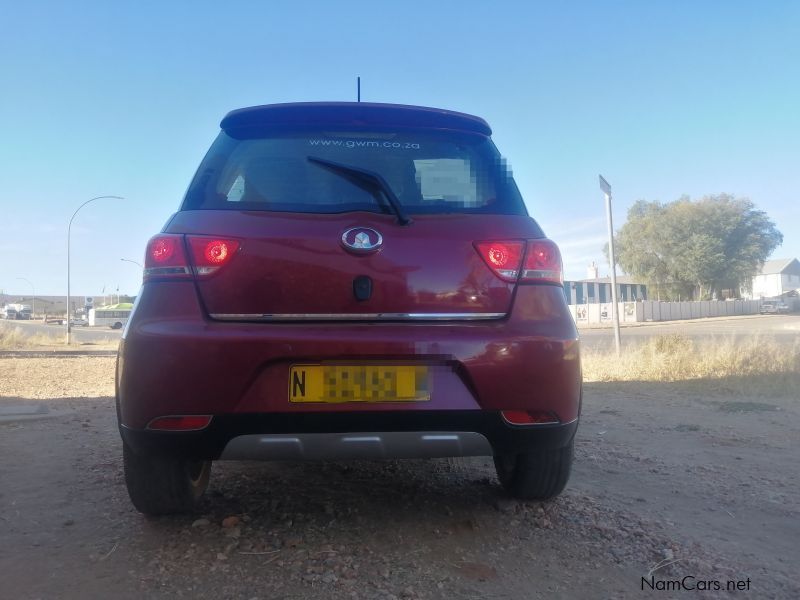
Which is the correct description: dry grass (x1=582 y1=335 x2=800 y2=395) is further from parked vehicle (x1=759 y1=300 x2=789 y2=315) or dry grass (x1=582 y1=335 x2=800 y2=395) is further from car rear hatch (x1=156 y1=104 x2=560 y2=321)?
parked vehicle (x1=759 y1=300 x2=789 y2=315)

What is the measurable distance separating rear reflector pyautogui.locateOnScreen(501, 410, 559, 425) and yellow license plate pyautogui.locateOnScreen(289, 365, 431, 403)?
1.03 feet

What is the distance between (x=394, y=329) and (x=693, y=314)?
52116 mm

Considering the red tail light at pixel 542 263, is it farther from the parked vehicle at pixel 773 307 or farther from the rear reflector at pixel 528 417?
the parked vehicle at pixel 773 307

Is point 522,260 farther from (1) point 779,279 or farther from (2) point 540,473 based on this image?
(1) point 779,279

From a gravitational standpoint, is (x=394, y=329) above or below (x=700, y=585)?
above

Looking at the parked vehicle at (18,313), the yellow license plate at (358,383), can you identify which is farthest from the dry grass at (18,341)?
the parked vehicle at (18,313)

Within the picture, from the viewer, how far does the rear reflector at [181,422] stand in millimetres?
2150

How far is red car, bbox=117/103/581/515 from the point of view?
2133mm

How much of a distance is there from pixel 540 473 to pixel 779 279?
10482cm

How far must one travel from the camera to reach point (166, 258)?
2246mm

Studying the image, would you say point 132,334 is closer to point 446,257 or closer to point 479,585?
point 446,257

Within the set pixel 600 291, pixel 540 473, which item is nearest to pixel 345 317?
pixel 540 473

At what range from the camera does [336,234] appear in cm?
224

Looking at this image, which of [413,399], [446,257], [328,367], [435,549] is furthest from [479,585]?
[446,257]
